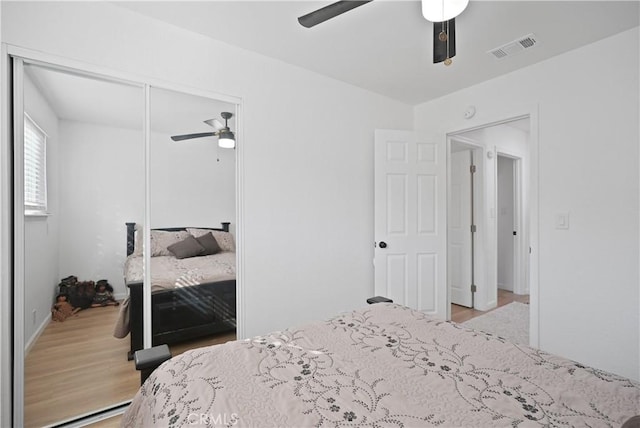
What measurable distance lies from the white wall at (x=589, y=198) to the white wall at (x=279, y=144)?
1.46 metres

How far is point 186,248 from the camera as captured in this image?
2289mm

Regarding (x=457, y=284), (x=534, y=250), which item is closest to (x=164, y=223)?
(x=534, y=250)

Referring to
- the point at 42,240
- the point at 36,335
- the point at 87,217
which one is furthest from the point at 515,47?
the point at 36,335

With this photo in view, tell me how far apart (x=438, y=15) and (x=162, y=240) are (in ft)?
6.81

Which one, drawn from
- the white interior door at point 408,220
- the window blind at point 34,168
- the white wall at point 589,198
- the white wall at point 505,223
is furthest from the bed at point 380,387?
the white wall at point 505,223

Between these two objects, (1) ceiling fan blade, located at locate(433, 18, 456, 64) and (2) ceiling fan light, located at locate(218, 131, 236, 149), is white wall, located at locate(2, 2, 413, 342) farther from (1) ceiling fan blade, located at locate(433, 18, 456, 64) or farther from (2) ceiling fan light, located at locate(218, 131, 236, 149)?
(1) ceiling fan blade, located at locate(433, 18, 456, 64)

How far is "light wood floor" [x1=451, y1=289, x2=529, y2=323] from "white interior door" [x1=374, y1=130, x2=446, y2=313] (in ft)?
2.30

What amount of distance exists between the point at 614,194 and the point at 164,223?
10.3 ft

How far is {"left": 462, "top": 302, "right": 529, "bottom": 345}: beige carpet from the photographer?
3236 millimetres

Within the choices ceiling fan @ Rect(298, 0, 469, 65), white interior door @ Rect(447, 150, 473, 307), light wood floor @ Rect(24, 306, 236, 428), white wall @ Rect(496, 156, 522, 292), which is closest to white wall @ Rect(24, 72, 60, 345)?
light wood floor @ Rect(24, 306, 236, 428)

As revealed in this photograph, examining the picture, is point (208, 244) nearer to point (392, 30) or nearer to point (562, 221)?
point (392, 30)

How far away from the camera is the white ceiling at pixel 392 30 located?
77.2 inches

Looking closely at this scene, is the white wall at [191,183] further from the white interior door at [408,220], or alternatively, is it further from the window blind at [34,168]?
the white interior door at [408,220]

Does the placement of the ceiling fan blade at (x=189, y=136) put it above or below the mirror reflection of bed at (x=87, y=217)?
above
